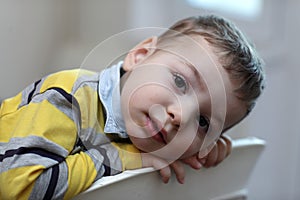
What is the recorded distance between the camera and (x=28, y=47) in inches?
43.1

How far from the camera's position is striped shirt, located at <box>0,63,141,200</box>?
52 centimetres

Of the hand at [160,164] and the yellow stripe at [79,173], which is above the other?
the yellow stripe at [79,173]

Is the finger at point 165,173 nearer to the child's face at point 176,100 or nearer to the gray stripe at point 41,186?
the child's face at point 176,100

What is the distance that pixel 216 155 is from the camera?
683mm

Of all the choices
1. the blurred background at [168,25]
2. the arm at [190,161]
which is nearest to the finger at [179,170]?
the arm at [190,161]

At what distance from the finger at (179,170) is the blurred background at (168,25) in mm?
378

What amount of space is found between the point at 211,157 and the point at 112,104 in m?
0.16

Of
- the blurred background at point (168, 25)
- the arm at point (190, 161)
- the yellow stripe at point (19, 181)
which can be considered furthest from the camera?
the blurred background at point (168, 25)

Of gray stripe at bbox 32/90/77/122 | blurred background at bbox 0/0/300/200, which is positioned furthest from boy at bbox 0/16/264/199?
blurred background at bbox 0/0/300/200

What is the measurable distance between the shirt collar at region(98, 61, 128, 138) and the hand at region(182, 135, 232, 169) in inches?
4.3

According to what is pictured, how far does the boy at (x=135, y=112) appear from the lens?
531mm

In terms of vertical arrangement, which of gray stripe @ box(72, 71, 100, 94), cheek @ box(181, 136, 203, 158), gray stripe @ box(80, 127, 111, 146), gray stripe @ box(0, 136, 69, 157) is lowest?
cheek @ box(181, 136, 203, 158)

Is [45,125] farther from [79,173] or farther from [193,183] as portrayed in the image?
[193,183]

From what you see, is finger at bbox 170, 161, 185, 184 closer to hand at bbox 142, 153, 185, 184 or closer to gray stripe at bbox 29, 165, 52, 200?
hand at bbox 142, 153, 185, 184
